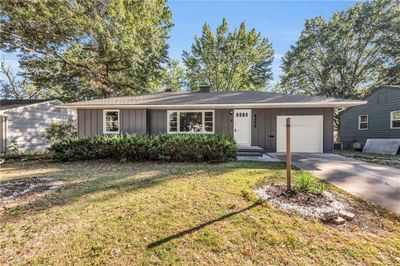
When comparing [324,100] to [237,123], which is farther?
[237,123]

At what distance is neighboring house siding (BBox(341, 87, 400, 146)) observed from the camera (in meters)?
12.6

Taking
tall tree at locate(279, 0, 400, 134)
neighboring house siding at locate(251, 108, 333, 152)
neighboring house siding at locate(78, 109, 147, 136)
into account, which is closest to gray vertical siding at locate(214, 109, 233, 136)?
neighboring house siding at locate(251, 108, 333, 152)

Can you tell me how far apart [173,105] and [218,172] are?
517 cm

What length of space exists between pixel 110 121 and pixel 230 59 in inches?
631

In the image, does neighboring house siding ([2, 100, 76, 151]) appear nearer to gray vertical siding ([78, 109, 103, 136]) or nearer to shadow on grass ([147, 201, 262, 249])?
gray vertical siding ([78, 109, 103, 136])

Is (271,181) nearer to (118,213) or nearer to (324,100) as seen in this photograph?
(118,213)

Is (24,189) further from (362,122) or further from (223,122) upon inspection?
(362,122)

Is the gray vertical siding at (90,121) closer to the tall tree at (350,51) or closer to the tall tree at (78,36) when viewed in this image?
the tall tree at (78,36)

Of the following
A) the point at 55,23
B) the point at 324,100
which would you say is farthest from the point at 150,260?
the point at 55,23

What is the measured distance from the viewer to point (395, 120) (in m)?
12.6

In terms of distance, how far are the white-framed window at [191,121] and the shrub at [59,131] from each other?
7069 mm

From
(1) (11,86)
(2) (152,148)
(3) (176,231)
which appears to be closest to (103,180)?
(2) (152,148)

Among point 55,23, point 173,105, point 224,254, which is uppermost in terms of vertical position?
point 55,23

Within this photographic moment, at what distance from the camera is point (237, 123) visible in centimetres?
1030
